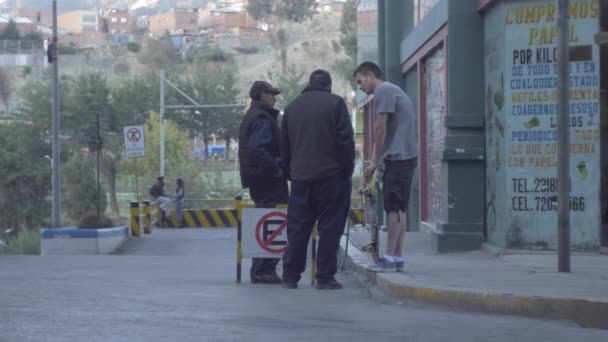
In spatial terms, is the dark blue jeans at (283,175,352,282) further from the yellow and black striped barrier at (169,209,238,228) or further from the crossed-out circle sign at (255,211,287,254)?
the yellow and black striped barrier at (169,209,238,228)

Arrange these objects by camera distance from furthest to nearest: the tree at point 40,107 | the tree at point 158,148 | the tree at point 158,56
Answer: the tree at point 158,56
the tree at point 158,148
the tree at point 40,107

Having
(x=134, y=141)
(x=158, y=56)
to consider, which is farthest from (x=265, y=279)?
(x=158, y=56)

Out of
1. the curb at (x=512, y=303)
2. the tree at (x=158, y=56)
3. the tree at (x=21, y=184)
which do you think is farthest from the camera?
the tree at (x=158, y=56)

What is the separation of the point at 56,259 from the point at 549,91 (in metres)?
6.46

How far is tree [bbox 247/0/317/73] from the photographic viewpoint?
158 metres

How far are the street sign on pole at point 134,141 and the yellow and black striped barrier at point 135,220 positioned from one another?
8584mm

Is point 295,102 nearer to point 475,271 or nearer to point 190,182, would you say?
point 475,271

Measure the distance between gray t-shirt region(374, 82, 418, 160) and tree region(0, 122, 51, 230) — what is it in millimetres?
55514

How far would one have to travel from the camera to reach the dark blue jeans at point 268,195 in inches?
379

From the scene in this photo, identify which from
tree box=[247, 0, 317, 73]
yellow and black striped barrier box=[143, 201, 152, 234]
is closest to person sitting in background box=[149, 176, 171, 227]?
yellow and black striped barrier box=[143, 201, 152, 234]

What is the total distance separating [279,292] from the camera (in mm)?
8766

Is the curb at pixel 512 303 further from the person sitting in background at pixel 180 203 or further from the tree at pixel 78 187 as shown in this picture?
the tree at pixel 78 187

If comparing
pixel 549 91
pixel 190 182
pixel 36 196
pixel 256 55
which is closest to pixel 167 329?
pixel 549 91

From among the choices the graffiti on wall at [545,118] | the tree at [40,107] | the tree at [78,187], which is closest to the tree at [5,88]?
the tree at [40,107]
